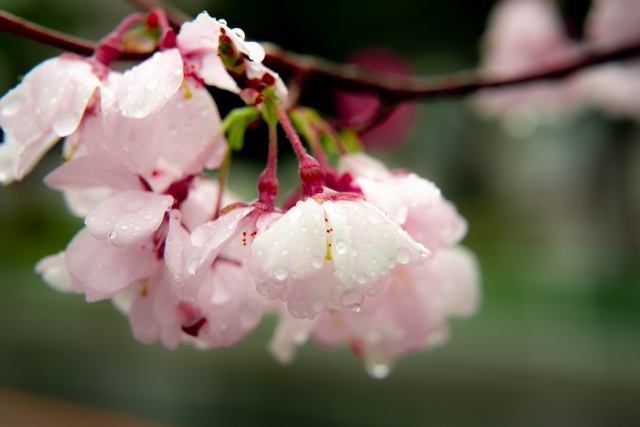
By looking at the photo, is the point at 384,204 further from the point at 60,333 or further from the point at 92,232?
the point at 60,333

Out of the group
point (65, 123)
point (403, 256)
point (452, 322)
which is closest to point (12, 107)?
point (65, 123)

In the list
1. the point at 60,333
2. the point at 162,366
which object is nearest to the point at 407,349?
the point at 162,366

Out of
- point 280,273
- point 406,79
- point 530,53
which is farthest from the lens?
point 530,53

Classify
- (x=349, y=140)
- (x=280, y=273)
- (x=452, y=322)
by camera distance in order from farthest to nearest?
(x=452, y=322), (x=349, y=140), (x=280, y=273)

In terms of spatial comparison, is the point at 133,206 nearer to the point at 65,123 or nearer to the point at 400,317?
the point at 65,123

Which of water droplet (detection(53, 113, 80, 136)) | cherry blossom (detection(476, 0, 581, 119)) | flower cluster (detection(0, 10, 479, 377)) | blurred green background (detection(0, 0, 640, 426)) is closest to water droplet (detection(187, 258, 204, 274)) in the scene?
flower cluster (detection(0, 10, 479, 377))

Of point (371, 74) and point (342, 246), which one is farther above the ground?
point (371, 74)

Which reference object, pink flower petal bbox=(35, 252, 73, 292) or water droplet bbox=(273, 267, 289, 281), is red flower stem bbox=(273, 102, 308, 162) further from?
pink flower petal bbox=(35, 252, 73, 292)

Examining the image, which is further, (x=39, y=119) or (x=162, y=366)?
(x=162, y=366)
